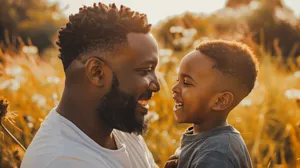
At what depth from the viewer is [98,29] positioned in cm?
261

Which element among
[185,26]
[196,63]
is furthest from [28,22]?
[196,63]

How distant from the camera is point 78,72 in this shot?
8.34 feet

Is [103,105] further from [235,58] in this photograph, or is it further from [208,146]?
[235,58]

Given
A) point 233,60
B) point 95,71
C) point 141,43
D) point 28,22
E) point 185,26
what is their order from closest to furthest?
point 95,71
point 141,43
point 233,60
point 185,26
point 28,22

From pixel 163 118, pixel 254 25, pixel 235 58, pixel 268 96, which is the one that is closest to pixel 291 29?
pixel 254 25

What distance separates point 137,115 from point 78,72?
0.41 meters

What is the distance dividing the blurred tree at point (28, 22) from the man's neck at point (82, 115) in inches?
752

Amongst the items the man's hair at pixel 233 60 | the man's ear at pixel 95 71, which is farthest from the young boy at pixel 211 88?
the man's ear at pixel 95 71

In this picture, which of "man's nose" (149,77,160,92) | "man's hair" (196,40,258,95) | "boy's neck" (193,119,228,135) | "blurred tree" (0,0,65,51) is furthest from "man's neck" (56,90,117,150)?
"blurred tree" (0,0,65,51)

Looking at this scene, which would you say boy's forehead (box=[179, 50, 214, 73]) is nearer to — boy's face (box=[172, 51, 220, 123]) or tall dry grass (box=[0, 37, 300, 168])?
boy's face (box=[172, 51, 220, 123])

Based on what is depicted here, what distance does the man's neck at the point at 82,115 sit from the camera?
253 centimetres

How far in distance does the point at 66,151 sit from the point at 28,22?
2131 centimetres

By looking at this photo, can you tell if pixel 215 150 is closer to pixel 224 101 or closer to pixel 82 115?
pixel 224 101

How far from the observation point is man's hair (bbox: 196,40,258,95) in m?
2.94
